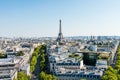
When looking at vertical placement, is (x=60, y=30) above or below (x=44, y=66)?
above

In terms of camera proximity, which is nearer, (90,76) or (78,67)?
(90,76)

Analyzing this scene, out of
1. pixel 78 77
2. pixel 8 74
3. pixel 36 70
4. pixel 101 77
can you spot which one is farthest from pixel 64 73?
pixel 36 70

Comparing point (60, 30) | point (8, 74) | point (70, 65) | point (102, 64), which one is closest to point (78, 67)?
point (70, 65)

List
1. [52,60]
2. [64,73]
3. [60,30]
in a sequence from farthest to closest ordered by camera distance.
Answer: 1. [60,30]
2. [52,60]
3. [64,73]

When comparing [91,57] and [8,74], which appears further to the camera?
[91,57]

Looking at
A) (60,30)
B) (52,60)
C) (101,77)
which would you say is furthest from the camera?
(60,30)

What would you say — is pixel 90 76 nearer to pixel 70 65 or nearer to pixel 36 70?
pixel 70 65

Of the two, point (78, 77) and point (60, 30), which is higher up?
point (60, 30)

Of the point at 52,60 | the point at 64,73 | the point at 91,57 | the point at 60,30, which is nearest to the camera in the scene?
the point at 64,73

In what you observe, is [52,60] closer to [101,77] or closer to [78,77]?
[78,77]
